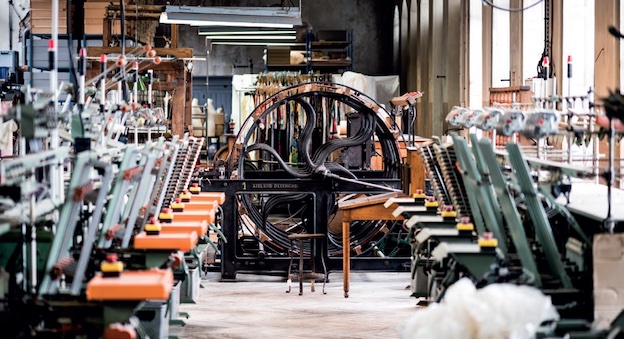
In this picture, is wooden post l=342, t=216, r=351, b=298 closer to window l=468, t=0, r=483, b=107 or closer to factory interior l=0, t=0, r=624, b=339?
factory interior l=0, t=0, r=624, b=339

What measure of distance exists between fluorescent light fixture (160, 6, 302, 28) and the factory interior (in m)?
0.03

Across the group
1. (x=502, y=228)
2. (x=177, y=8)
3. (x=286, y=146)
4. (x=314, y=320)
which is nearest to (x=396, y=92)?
(x=286, y=146)

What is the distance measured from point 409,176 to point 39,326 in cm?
529

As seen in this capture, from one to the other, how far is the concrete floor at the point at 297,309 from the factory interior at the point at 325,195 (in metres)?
0.04

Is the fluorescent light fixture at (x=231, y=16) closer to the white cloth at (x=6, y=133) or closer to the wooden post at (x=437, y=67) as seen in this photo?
the white cloth at (x=6, y=133)

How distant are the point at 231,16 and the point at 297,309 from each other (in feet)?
16.1

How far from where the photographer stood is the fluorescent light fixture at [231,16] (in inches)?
564

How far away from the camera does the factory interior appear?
19.9 ft

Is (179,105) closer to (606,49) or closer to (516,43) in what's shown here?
(516,43)

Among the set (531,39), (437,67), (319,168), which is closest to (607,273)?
(319,168)

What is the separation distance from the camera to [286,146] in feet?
64.4

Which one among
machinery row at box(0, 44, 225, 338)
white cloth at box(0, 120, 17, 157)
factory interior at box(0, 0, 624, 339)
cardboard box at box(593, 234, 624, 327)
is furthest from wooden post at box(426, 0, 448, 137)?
cardboard box at box(593, 234, 624, 327)

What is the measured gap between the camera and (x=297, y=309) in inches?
426

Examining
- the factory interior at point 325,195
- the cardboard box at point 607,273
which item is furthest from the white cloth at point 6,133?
the cardboard box at point 607,273
